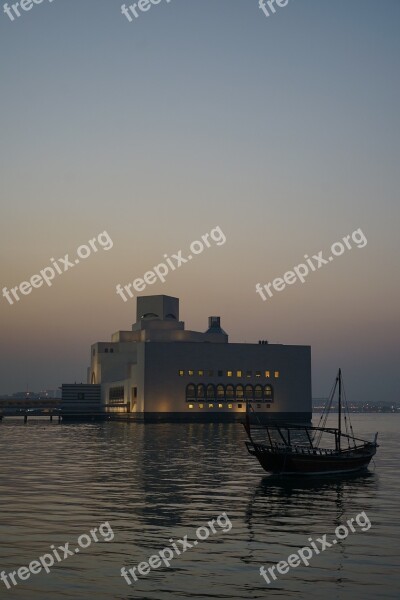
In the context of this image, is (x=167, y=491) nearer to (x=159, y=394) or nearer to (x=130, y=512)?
(x=130, y=512)

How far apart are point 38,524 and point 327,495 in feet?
68.7

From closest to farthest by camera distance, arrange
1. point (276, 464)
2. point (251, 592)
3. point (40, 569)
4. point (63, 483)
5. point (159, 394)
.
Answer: point (251, 592) < point (40, 569) < point (63, 483) < point (276, 464) < point (159, 394)

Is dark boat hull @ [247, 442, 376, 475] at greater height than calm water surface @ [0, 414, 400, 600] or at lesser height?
greater

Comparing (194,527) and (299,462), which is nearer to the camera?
(194,527)

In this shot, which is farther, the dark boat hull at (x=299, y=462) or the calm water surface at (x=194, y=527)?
the dark boat hull at (x=299, y=462)

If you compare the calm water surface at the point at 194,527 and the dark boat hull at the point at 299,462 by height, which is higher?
the dark boat hull at the point at 299,462

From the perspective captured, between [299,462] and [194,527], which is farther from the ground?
[299,462]

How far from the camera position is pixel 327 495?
165 feet

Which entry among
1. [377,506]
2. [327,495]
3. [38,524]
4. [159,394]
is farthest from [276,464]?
[159,394]

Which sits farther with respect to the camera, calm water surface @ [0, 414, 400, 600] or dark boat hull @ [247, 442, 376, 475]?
dark boat hull @ [247, 442, 376, 475]

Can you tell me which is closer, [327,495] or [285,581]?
[285,581]

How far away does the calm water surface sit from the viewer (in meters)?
25.0

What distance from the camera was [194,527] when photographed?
3553 centimetres

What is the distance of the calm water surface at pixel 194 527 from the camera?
25016 millimetres
